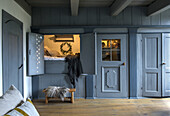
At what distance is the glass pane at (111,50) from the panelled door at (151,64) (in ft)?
2.60

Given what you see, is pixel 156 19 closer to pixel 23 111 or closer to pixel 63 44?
pixel 63 44

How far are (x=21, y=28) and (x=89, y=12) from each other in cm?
203

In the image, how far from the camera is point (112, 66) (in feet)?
15.4

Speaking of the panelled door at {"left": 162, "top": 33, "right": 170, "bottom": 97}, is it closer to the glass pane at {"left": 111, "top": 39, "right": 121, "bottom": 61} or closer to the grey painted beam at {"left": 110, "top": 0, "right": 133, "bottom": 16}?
the glass pane at {"left": 111, "top": 39, "right": 121, "bottom": 61}

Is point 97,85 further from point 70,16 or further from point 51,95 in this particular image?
point 70,16

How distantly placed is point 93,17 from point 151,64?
2.27 m

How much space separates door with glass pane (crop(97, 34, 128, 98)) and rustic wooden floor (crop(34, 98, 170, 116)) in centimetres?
32

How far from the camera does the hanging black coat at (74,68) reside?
4.58 metres

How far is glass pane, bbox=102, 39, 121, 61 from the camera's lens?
4715mm

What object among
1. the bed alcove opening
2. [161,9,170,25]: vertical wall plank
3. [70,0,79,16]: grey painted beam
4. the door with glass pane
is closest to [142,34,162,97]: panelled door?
[161,9,170,25]: vertical wall plank

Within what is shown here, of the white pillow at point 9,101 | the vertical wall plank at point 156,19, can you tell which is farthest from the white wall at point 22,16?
the vertical wall plank at point 156,19

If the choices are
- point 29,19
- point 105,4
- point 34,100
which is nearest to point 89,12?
point 105,4

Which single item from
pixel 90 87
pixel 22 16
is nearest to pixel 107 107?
pixel 90 87

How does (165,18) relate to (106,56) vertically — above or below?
above
